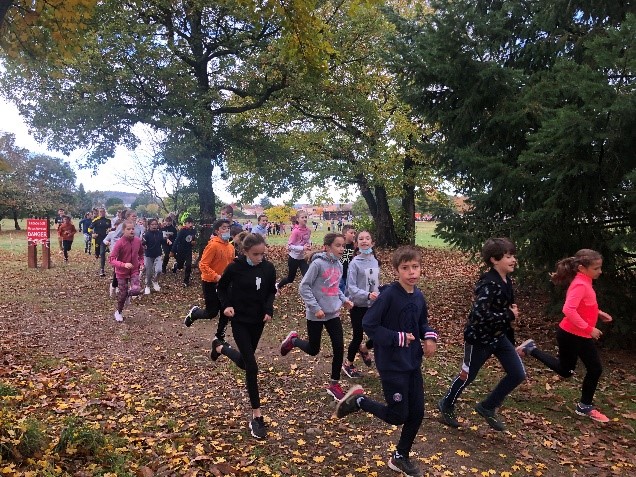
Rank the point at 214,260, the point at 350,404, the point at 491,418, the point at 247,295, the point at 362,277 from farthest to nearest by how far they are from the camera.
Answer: the point at 214,260 → the point at 362,277 → the point at 247,295 → the point at 491,418 → the point at 350,404

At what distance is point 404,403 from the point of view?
13.3ft

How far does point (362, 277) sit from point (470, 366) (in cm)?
182

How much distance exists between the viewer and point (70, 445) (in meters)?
3.99

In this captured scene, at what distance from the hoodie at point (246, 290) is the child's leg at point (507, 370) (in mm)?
2487

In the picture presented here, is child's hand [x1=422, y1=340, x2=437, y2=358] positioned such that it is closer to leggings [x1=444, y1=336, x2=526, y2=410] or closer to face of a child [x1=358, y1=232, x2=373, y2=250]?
leggings [x1=444, y1=336, x2=526, y2=410]

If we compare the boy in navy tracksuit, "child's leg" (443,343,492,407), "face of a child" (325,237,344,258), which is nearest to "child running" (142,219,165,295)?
"face of a child" (325,237,344,258)

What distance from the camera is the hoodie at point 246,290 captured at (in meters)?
5.23

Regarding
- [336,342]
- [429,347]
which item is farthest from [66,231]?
[429,347]

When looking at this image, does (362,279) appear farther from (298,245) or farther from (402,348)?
(298,245)

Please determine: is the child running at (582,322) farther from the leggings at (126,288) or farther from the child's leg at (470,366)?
the leggings at (126,288)

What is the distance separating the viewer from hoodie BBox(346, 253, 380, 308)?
6301 millimetres

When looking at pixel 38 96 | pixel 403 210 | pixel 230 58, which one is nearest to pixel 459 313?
pixel 230 58

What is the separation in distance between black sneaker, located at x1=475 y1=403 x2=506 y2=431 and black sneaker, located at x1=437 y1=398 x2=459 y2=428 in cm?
27

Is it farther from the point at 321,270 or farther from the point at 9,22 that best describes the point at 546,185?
the point at 9,22
